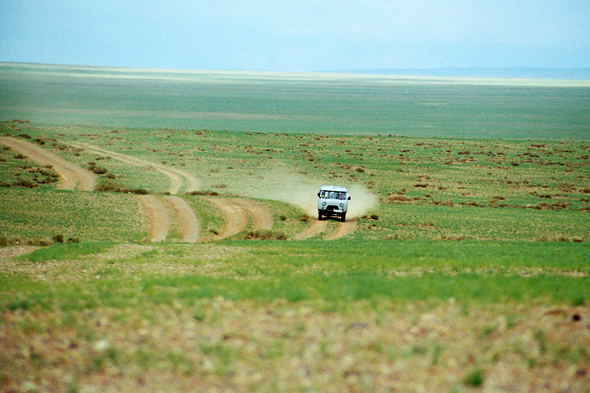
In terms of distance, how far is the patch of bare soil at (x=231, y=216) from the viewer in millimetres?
36344

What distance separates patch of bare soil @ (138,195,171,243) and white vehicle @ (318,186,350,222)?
36.8 feet

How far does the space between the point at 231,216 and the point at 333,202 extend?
7.65 m

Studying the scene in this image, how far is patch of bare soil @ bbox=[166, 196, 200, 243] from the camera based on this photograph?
34372 millimetres

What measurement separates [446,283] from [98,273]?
12.3m

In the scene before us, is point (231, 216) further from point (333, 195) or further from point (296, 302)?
point (296, 302)

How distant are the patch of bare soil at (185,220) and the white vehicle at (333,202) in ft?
30.6

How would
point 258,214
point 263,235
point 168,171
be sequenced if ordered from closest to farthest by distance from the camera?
point 263,235 < point 258,214 < point 168,171

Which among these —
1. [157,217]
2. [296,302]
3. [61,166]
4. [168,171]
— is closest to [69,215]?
[157,217]

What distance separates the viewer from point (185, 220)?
38625 millimetres

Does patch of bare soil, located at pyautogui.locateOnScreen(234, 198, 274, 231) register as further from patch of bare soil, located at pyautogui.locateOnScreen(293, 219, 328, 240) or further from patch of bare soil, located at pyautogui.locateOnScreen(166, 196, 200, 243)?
patch of bare soil, located at pyautogui.locateOnScreen(166, 196, 200, 243)

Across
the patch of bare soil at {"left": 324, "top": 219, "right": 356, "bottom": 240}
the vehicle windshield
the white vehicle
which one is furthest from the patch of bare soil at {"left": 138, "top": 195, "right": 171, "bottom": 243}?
the vehicle windshield

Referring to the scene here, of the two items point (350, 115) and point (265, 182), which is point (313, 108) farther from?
point (265, 182)

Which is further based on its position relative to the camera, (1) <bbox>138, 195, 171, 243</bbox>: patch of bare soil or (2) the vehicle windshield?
(2) the vehicle windshield

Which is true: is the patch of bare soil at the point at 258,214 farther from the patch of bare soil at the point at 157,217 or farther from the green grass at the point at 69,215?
the green grass at the point at 69,215
